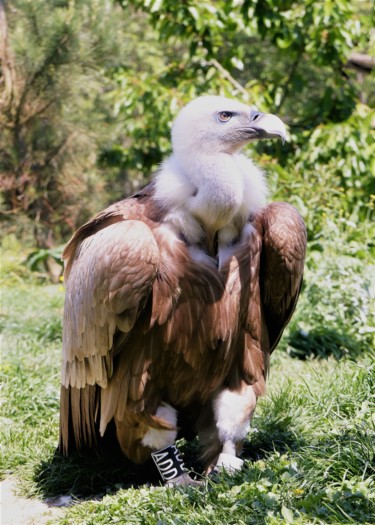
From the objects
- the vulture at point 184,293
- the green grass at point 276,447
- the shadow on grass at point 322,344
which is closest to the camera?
the green grass at point 276,447

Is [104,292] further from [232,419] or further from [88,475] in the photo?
[88,475]

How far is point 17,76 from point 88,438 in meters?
8.88

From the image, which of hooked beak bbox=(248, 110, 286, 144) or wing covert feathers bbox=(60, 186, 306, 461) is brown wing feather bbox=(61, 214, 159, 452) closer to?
wing covert feathers bbox=(60, 186, 306, 461)

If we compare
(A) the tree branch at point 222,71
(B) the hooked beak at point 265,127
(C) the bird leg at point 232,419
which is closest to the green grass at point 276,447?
(C) the bird leg at point 232,419

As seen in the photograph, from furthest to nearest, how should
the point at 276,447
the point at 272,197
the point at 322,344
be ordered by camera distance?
the point at 272,197, the point at 322,344, the point at 276,447

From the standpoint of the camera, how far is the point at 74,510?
3412 millimetres

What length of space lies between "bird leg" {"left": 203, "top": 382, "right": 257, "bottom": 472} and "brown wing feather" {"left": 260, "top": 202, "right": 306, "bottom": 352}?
0.46 meters

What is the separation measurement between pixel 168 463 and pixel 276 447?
613 mm

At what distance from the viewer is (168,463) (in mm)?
3562

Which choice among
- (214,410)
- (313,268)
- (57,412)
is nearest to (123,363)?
(214,410)

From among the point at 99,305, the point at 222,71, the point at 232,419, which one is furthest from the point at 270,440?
the point at 222,71

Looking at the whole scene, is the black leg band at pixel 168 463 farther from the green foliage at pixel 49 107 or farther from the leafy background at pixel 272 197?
the green foliage at pixel 49 107

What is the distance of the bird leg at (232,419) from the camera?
359cm

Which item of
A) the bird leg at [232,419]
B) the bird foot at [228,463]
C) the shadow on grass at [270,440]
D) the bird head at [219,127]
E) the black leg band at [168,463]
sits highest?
the bird head at [219,127]
